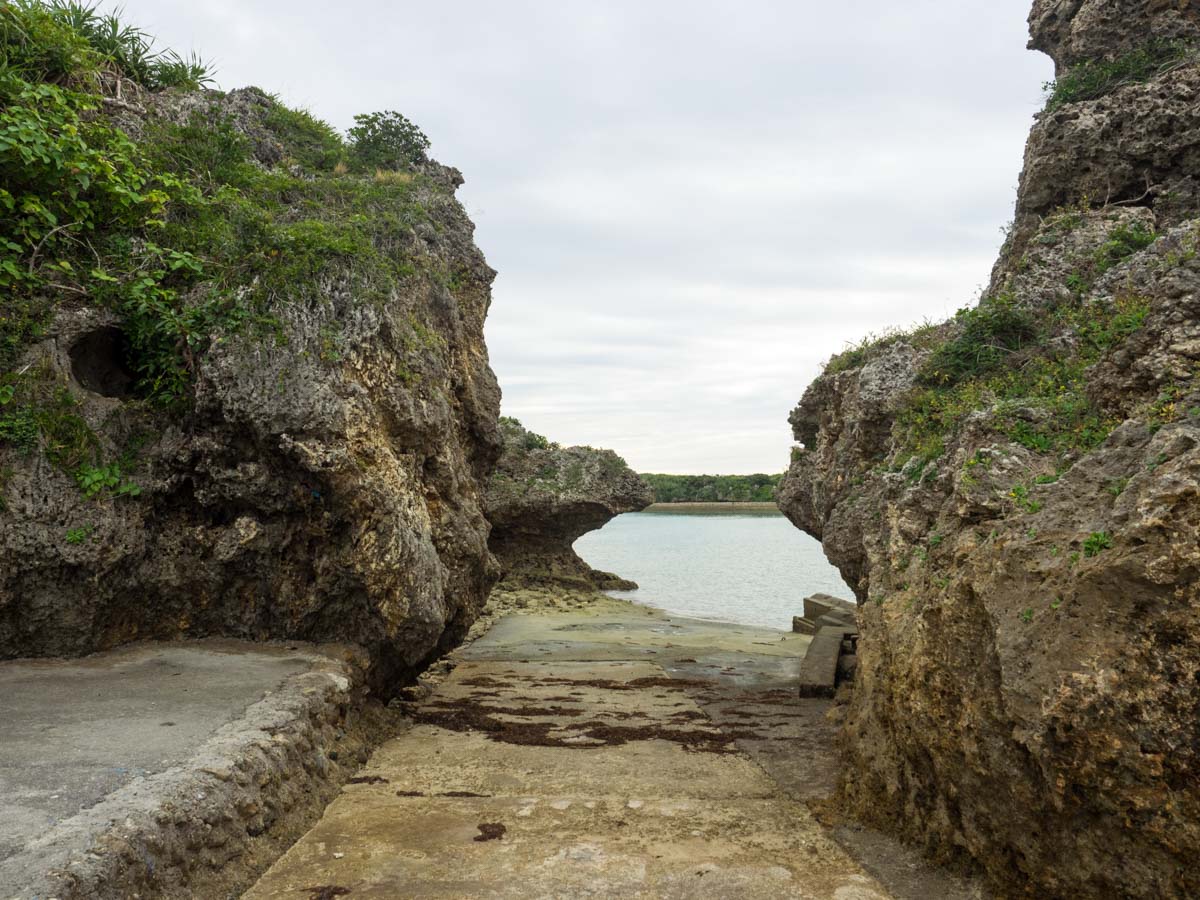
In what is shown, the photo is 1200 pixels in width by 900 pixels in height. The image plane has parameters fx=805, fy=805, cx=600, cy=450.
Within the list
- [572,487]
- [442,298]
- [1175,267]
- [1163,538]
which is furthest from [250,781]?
[572,487]

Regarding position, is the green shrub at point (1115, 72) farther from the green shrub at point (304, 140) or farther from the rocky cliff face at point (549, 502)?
the rocky cliff face at point (549, 502)

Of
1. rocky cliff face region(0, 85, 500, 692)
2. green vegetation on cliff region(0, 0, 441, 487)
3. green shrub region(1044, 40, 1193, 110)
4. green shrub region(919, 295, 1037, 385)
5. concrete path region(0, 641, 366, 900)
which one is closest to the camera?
concrete path region(0, 641, 366, 900)

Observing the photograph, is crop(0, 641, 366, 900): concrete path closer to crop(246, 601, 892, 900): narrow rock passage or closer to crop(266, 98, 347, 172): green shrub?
crop(246, 601, 892, 900): narrow rock passage

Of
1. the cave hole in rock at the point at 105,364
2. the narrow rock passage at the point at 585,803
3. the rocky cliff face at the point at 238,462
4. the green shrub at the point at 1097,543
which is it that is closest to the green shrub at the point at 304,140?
the rocky cliff face at the point at 238,462

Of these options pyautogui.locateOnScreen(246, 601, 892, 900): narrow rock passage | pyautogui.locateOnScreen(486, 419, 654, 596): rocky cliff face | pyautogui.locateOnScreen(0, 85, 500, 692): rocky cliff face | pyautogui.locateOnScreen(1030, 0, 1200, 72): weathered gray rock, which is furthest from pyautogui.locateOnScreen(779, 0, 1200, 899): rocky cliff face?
pyautogui.locateOnScreen(486, 419, 654, 596): rocky cliff face

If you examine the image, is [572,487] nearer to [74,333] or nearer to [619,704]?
[619,704]

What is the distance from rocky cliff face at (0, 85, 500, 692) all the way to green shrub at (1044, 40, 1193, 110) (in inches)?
422

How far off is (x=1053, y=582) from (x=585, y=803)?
13.5 feet

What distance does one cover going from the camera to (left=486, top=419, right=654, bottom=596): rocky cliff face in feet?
88.5

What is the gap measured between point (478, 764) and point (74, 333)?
626 centimetres

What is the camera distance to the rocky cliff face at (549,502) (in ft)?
88.5

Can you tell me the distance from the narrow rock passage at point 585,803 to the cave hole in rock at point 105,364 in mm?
5240

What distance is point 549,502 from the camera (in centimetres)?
2697

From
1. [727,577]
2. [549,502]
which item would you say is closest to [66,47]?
[549,502]
